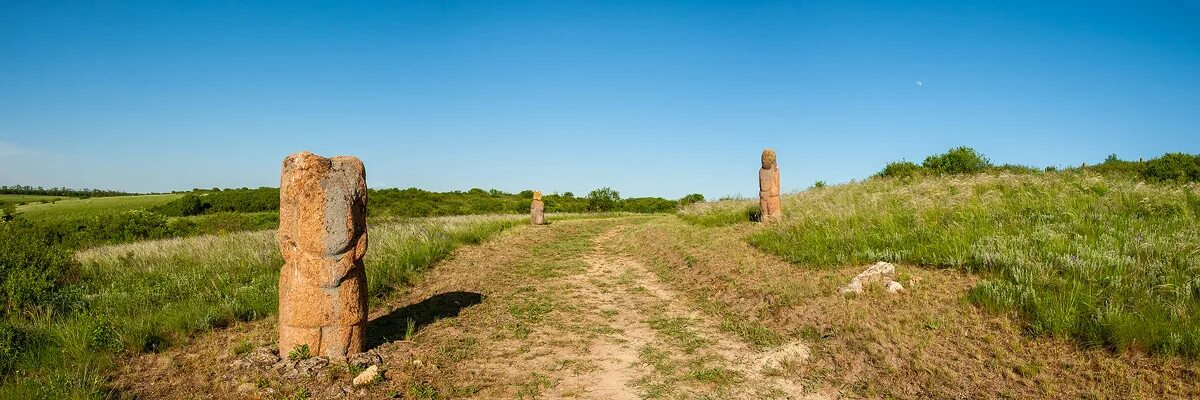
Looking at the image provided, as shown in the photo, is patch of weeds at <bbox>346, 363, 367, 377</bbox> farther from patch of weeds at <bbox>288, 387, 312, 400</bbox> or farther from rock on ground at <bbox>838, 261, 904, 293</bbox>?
rock on ground at <bbox>838, 261, 904, 293</bbox>

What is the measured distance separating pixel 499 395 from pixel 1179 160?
28800 millimetres

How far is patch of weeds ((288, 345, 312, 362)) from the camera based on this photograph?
560cm

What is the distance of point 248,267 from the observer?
35.3ft

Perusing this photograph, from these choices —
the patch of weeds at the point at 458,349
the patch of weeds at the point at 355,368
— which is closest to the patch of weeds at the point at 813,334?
the patch of weeds at the point at 458,349

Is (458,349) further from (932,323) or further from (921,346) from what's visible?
(932,323)

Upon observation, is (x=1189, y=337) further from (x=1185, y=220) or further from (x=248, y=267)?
(x=248, y=267)

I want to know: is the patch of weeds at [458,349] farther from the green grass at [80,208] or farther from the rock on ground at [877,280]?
the green grass at [80,208]

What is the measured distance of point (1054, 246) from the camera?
293 inches

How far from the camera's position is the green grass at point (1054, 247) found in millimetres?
5207

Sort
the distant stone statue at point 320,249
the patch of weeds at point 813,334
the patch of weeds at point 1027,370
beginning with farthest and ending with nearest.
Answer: the patch of weeds at point 813,334, the distant stone statue at point 320,249, the patch of weeds at point 1027,370

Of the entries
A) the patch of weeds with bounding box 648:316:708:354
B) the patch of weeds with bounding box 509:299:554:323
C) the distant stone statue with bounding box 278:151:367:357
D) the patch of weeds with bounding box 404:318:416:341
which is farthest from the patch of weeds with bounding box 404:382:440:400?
the patch of weeds with bounding box 648:316:708:354

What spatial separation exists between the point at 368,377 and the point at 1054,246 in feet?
28.8

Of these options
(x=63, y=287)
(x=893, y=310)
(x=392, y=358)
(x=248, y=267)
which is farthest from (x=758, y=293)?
(x=63, y=287)

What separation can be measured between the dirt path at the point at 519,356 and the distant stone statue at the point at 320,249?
395 millimetres
